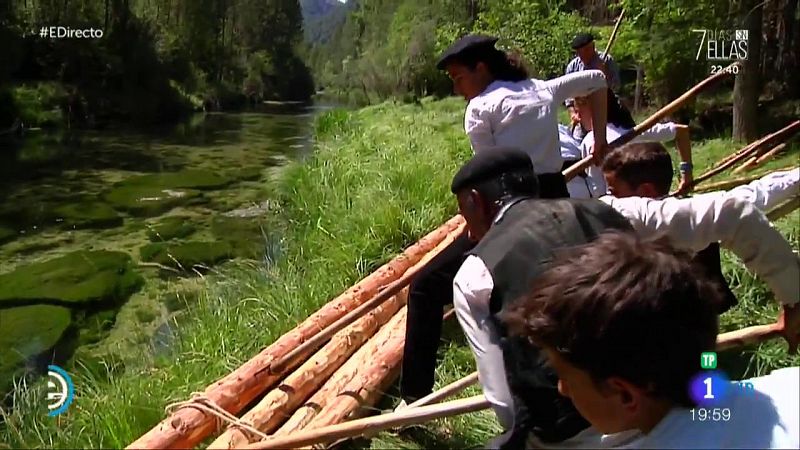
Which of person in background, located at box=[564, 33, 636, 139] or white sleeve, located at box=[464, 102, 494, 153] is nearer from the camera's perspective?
white sleeve, located at box=[464, 102, 494, 153]

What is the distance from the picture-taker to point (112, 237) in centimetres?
939

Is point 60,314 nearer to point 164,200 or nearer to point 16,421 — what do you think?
point 16,421

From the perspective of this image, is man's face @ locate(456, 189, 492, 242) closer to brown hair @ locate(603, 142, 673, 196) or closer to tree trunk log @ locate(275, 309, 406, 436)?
brown hair @ locate(603, 142, 673, 196)

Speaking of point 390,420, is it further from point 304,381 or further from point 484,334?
point 304,381

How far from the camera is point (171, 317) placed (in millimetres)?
6070

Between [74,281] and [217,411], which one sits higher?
[217,411]

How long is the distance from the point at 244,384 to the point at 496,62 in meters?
1.78

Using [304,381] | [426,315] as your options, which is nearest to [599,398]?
[426,315]

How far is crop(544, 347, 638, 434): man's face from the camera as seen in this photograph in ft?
4.08

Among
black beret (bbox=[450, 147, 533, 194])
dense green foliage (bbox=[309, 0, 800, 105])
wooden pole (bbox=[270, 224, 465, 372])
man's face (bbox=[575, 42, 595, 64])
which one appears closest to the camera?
black beret (bbox=[450, 147, 533, 194])

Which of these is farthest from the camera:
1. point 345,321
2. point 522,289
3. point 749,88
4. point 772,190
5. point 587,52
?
point 749,88

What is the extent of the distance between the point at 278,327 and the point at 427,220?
7.23ft

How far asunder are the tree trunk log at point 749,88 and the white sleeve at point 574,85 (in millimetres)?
6427

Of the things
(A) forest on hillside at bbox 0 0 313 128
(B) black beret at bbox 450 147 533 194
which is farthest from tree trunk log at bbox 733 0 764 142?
(A) forest on hillside at bbox 0 0 313 128
